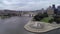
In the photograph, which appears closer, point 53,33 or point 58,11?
point 53,33

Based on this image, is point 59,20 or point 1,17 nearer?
point 59,20

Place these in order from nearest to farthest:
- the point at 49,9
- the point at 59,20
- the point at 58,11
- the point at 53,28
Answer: the point at 53,28 → the point at 59,20 → the point at 58,11 → the point at 49,9

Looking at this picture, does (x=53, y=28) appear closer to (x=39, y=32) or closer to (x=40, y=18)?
(x=39, y=32)

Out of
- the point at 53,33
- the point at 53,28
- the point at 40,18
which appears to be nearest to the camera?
the point at 53,33

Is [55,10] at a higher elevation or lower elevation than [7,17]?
higher

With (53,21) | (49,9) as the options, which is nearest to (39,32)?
(53,21)

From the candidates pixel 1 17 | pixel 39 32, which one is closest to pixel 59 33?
pixel 39 32

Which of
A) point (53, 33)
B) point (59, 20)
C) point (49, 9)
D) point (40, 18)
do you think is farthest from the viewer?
point (49, 9)

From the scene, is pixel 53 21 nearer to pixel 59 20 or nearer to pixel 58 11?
pixel 59 20

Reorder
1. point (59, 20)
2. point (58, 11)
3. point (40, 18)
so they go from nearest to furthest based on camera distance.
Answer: point (59, 20) < point (40, 18) < point (58, 11)
